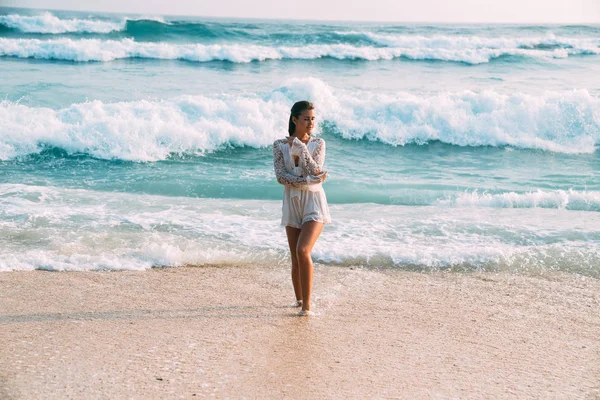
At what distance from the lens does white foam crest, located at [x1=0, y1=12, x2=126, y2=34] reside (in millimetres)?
31859

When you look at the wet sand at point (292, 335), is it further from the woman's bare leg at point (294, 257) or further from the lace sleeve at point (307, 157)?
the lace sleeve at point (307, 157)

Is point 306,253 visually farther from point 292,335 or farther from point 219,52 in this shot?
point 219,52

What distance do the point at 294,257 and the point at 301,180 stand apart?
75 cm

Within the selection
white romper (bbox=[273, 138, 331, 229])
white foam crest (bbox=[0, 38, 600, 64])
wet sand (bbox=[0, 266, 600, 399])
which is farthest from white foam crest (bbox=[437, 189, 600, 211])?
white foam crest (bbox=[0, 38, 600, 64])

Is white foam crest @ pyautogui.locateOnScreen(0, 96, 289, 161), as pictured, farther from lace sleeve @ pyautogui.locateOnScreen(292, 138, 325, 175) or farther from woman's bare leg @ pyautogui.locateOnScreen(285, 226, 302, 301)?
lace sleeve @ pyautogui.locateOnScreen(292, 138, 325, 175)

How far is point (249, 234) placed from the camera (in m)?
7.65

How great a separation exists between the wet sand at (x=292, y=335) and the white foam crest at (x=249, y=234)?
353mm

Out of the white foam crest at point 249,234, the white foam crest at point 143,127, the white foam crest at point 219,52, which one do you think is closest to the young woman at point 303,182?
the white foam crest at point 249,234

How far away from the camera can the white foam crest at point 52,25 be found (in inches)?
1254

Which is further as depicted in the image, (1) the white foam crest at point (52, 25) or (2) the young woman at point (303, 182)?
(1) the white foam crest at point (52, 25)

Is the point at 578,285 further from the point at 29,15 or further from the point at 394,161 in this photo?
the point at 29,15

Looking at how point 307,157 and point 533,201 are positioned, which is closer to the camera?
point 307,157

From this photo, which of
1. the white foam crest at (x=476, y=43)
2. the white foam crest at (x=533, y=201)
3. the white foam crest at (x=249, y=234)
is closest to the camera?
the white foam crest at (x=249, y=234)

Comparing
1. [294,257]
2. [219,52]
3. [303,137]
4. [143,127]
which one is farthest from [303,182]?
[219,52]
